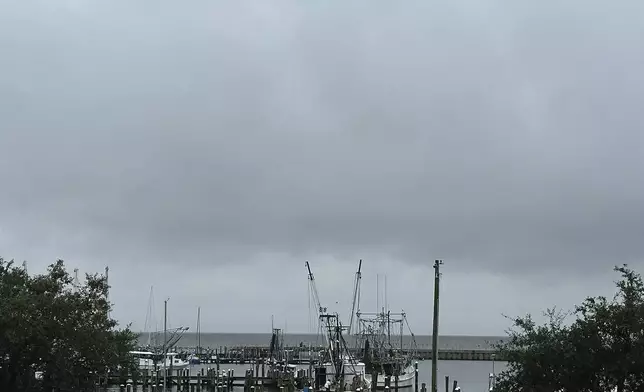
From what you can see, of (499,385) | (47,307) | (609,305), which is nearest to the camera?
(609,305)

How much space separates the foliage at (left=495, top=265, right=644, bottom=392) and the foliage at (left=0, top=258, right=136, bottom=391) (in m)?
20.1

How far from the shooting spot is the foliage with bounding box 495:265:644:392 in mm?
23266

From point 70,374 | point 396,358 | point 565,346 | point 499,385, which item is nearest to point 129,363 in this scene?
point 70,374

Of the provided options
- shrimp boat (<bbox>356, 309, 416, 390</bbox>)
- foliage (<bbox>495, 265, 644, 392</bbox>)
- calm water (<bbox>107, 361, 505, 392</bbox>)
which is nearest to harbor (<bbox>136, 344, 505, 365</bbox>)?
calm water (<bbox>107, 361, 505, 392</bbox>)

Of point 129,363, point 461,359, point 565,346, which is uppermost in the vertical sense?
point 565,346

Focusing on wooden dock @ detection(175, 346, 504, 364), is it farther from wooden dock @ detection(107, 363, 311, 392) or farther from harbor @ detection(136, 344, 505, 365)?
wooden dock @ detection(107, 363, 311, 392)

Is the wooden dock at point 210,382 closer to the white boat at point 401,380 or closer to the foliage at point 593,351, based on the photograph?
the white boat at point 401,380

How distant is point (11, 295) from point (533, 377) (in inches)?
922

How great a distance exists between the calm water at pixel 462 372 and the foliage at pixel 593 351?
4342 cm

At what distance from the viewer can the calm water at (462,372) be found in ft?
250

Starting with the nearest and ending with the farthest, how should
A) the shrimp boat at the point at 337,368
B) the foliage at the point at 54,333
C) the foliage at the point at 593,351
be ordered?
the foliage at the point at 593,351
the foliage at the point at 54,333
the shrimp boat at the point at 337,368

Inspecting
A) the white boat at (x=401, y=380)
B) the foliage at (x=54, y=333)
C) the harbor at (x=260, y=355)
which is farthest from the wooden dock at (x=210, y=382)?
the foliage at (x=54, y=333)

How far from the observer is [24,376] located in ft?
118

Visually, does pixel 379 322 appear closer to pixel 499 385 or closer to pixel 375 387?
pixel 375 387
